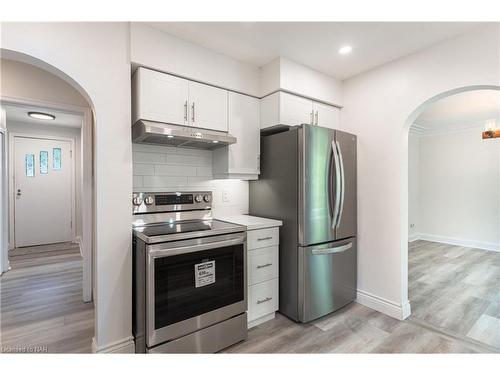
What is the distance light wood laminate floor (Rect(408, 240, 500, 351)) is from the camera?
2266 millimetres

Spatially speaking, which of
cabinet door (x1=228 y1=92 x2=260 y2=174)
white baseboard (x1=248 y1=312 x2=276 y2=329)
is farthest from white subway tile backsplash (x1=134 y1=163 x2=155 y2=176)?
white baseboard (x1=248 y1=312 x2=276 y2=329)

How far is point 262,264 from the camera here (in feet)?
7.54

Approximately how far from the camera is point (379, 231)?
258 centimetres

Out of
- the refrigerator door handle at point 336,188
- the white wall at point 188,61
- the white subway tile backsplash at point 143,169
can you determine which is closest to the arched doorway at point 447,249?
the refrigerator door handle at point 336,188

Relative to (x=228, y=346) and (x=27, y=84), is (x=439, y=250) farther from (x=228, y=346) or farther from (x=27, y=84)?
(x=27, y=84)

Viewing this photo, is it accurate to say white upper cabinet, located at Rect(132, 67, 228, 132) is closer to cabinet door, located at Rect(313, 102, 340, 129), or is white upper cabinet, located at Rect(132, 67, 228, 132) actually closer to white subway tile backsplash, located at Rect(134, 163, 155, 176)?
white subway tile backsplash, located at Rect(134, 163, 155, 176)

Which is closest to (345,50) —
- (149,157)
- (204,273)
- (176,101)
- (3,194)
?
(176,101)

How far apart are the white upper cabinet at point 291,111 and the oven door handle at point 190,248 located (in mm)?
1216

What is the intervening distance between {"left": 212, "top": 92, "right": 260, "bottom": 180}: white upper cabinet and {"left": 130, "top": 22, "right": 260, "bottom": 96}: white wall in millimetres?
140

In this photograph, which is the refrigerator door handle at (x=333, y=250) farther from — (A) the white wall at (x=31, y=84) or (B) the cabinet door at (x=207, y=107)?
(A) the white wall at (x=31, y=84)

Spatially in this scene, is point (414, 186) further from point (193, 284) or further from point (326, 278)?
point (193, 284)
